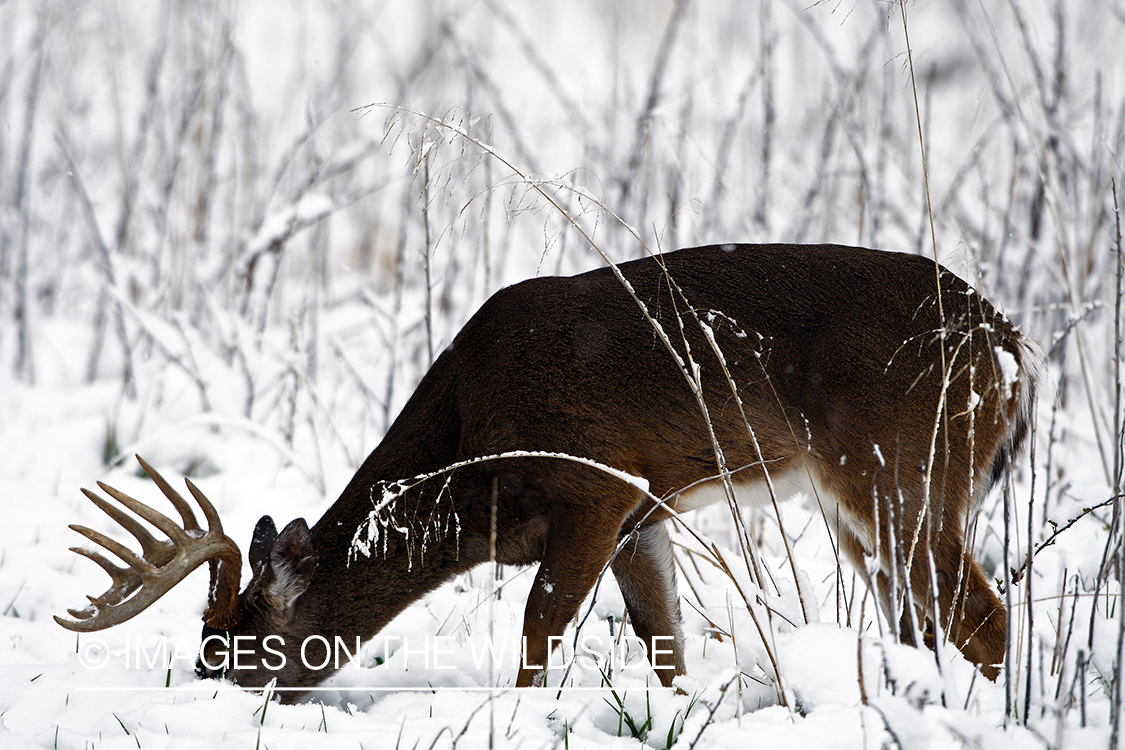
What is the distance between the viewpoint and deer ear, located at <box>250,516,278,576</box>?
3035 mm

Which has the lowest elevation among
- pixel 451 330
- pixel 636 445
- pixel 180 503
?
pixel 180 503

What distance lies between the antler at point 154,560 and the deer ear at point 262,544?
57 millimetres

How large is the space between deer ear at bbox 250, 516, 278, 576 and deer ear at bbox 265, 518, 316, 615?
0.03 meters

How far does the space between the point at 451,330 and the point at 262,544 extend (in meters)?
2.83

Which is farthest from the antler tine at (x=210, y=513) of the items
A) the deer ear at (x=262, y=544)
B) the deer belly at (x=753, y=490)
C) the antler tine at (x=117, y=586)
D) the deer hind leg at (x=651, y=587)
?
the deer belly at (x=753, y=490)

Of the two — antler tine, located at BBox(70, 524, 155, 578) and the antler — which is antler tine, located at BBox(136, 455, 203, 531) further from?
antler tine, located at BBox(70, 524, 155, 578)

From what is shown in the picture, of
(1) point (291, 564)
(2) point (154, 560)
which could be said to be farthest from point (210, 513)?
(1) point (291, 564)

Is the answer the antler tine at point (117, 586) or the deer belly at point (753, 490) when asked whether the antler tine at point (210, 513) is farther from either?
the deer belly at point (753, 490)

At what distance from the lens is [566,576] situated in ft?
9.52

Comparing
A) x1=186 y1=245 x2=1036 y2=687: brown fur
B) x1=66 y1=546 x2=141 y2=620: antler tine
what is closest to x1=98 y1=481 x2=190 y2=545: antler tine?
x1=66 y1=546 x2=141 y2=620: antler tine

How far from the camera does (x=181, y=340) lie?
17.8ft

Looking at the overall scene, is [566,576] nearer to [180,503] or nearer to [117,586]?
[180,503]

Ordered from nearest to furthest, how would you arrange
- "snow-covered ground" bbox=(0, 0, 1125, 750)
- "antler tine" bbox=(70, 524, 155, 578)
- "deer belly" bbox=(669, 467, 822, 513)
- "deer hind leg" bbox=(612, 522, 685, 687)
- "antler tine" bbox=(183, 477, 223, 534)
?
1. "snow-covered ground" bbox=(0, 0, 1125, 750)
2. "antler tine" bbox=(70, 524, 155, 578)
3. "antler tine" bbox=(183, 477, 223, 534)
4. "deer belly" bbox=(669, 467, 822, 513)
5. "deer hind leg" bbox=(612, 522, 685, 687)

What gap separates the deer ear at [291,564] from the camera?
3.03 meters
